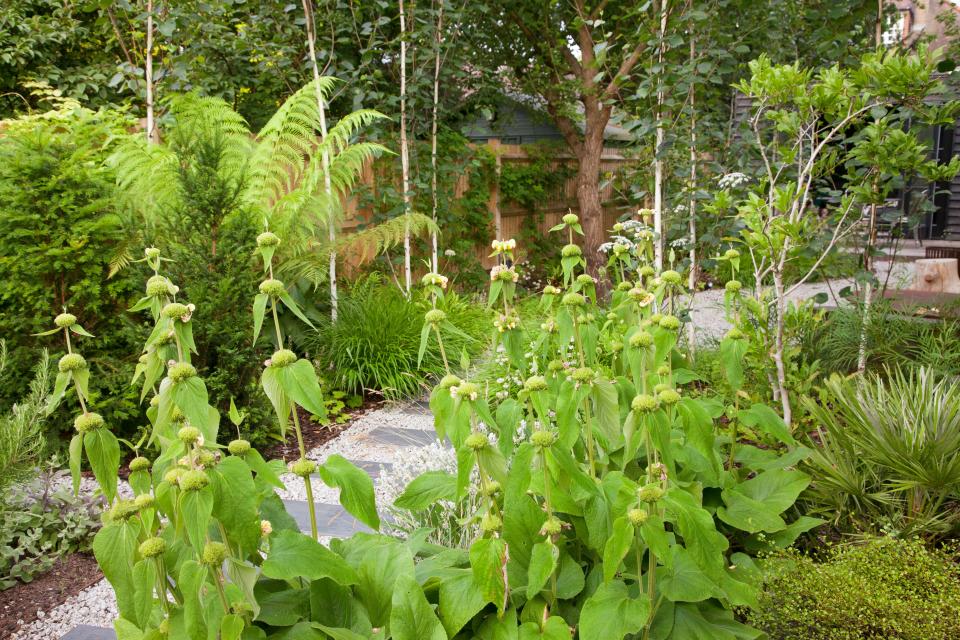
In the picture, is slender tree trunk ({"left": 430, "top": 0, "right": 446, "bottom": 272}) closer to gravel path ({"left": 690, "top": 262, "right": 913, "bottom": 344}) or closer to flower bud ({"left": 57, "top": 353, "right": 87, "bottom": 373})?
gravel path ({"left": 690, "top": 262, "right": 913, "bottom": 344})

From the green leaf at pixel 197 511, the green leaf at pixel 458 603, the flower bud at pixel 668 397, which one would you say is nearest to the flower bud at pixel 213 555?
the green leaf at pixel 197 511

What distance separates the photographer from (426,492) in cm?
173

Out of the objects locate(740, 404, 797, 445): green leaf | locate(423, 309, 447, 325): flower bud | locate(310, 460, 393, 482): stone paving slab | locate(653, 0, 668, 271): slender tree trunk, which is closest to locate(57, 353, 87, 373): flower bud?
locate(423, 309, 447, 325): flower bud

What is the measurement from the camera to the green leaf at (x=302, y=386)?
50.6 inches

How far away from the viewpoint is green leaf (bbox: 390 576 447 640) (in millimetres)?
1358

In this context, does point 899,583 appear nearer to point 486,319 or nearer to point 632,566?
point 632,566

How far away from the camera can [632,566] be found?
63.9 inches

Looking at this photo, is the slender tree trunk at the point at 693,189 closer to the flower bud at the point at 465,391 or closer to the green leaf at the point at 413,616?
the flower bud at the point at 465,391

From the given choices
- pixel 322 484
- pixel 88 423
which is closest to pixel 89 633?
pixel 322 484

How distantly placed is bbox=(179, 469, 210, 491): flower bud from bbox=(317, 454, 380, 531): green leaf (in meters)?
0.30

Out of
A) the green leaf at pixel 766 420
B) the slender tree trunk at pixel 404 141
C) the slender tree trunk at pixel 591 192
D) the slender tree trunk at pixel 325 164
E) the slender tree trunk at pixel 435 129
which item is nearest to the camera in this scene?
the green leaf at pixel 766 420

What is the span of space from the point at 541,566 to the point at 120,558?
729 millimetres

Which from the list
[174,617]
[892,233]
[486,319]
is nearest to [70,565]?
[174,617]

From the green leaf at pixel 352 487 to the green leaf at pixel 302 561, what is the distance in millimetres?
93
